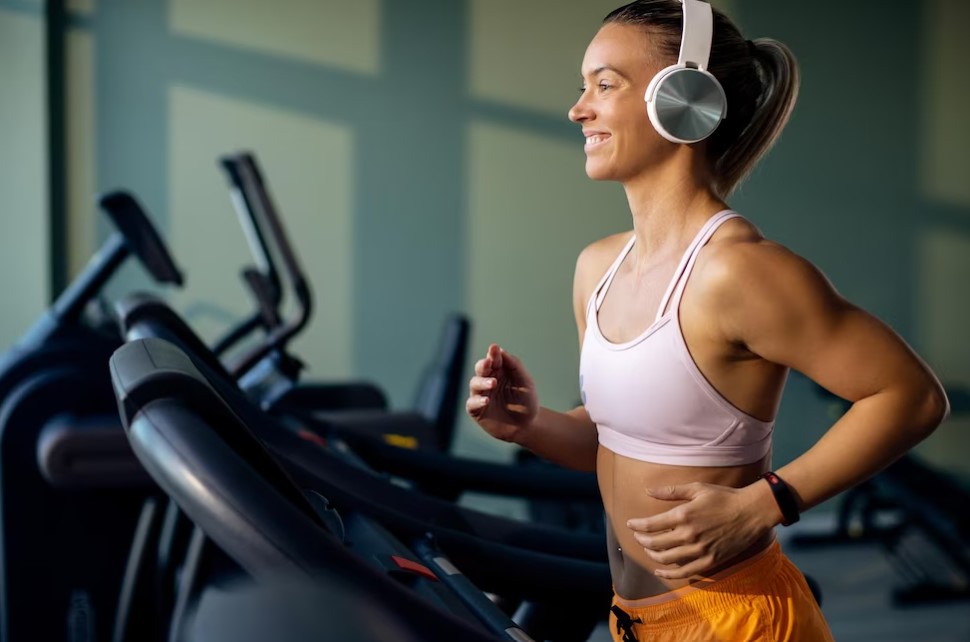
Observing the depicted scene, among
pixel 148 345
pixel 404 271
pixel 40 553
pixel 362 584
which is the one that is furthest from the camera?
pixel 404 271

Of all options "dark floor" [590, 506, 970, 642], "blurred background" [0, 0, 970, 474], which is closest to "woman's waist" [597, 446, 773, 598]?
"dark floor" [590, 506, 970, 642]

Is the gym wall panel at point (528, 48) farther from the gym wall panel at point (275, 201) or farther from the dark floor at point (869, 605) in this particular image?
the dark floor at point (869, 605)

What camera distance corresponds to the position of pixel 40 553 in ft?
6.76

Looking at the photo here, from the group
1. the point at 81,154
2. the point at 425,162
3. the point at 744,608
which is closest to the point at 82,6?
the point at 81,154

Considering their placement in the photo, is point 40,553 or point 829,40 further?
point 829,40

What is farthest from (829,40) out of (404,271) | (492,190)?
(404,271)

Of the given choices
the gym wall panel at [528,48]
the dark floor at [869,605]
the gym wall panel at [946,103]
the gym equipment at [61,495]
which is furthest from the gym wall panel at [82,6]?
the gym wall panel at [946,103]

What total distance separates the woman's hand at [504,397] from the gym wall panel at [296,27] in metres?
3.59

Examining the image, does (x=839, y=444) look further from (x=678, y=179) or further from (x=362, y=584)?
(x=362, y=584)

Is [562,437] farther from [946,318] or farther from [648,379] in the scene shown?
[946,318]

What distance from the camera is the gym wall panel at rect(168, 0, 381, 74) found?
440cm

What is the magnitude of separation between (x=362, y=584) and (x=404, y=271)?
4.05m

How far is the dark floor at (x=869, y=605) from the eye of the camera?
325 centimetres

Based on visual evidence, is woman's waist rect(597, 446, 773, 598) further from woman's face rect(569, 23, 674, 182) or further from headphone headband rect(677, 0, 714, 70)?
headphone headband rect(677, 0, 714, 70)
